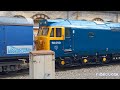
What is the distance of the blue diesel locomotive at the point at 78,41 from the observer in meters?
17.7

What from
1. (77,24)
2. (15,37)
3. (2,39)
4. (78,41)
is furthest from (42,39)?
(2,39)

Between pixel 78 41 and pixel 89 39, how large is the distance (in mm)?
985

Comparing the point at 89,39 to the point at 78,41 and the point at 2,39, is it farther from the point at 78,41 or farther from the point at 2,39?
the point at 2,39

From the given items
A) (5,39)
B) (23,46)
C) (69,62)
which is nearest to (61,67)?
(69,62)

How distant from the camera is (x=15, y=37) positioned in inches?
623

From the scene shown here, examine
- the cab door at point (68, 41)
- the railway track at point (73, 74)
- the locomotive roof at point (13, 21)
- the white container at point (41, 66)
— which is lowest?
the railway track at point (73, 74)

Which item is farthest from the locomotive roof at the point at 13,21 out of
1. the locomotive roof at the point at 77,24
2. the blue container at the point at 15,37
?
the locomotive roof at the point at 77,24

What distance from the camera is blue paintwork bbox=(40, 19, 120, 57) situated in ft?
59.5

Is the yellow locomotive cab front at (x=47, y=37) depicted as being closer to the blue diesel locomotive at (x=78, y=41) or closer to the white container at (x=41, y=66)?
the blue diesel locomotive at (x=78, y=41)

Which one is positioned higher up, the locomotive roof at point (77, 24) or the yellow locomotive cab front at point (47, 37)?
the locomotive roof at point (77, 24)

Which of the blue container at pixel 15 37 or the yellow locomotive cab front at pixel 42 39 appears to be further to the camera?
the yellow locomotive cab front at pixel 42 39

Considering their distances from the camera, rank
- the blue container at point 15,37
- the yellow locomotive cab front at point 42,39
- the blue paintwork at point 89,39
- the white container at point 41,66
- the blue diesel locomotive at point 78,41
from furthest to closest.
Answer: the blue paintwork at point 89,39 → the blue diesel locomotive at point 78,41 → the yellow locomotive cab front at point 42,39 → the blue container at point 15,37 → the white container at point 41,66

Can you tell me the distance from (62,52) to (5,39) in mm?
4101

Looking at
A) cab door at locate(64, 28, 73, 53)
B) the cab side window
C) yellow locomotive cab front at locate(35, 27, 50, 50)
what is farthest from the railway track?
the cab side window
